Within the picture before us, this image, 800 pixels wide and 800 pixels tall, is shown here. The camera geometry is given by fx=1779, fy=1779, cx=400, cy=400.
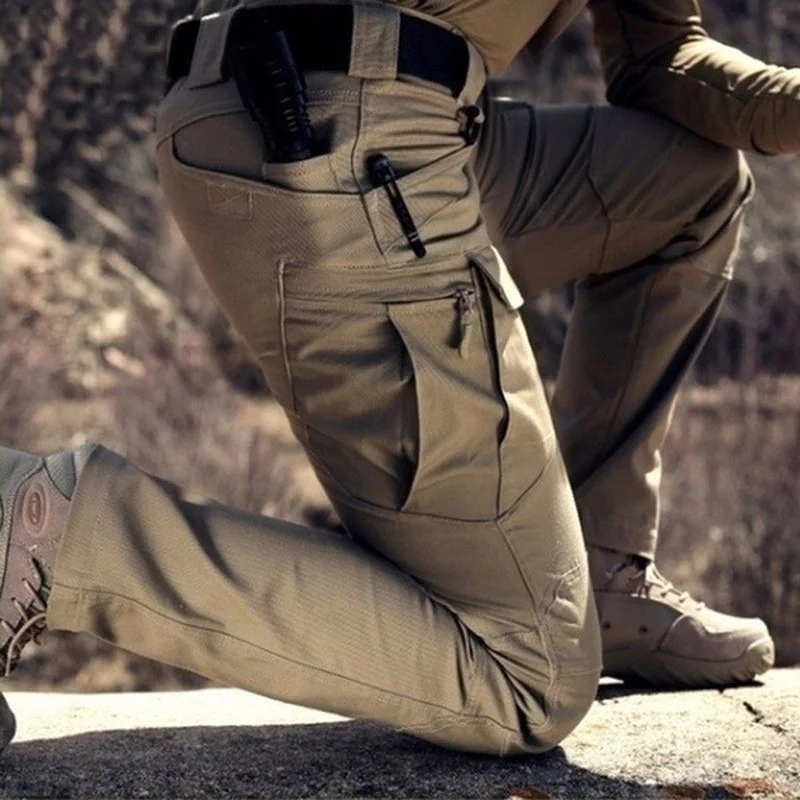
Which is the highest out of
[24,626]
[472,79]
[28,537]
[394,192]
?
[472,79]

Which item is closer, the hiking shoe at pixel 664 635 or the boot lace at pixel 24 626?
the boot lace at pixel 24 626

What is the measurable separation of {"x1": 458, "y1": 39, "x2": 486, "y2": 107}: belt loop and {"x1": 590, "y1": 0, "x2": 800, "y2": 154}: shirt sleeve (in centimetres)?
55

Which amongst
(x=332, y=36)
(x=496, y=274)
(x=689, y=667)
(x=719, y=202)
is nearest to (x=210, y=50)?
(x=332, y=36)

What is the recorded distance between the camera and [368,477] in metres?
2.49

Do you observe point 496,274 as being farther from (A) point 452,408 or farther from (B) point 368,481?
(B) point 368,481

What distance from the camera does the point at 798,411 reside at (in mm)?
7359

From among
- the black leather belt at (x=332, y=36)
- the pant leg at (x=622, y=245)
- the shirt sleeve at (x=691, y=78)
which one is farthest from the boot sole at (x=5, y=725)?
the shirt sleeve at (x=691, y=78)

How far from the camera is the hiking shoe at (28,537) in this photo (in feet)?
7.49

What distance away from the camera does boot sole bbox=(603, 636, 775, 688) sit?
9.91 ft

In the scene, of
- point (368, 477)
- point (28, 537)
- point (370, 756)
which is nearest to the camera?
point (28, 537)

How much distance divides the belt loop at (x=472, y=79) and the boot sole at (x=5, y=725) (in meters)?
1.05

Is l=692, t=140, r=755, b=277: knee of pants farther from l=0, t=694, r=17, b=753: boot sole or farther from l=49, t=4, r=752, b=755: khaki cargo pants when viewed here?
l=0, t=694, r=17, b=753: boot sole

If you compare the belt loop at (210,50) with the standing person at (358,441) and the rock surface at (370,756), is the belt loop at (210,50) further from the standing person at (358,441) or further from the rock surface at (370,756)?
the rock surface at (370,756)

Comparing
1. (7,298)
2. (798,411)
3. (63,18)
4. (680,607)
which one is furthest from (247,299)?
(798,411)
